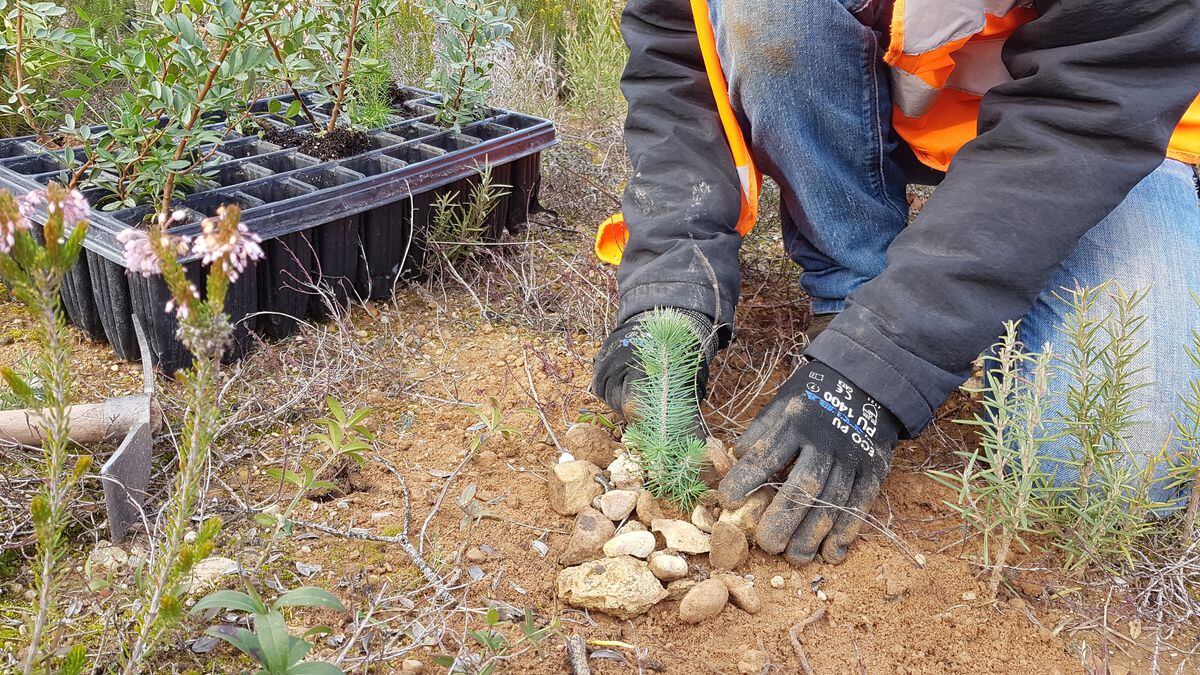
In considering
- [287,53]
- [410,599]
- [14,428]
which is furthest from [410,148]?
[410,599]

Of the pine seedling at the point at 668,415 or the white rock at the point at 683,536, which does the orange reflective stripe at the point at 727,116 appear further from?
the white rock at the point at 683,536

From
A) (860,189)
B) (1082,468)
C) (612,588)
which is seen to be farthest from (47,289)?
(860,189)

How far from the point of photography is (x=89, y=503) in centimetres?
175

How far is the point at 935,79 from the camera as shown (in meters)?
2.09

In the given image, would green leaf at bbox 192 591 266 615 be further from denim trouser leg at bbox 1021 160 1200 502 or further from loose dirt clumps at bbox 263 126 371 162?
loose dirt clumps at bbox 263 126 371 162

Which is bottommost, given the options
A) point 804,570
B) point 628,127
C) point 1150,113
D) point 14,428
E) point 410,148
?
point 804,570

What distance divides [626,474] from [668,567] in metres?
0.27

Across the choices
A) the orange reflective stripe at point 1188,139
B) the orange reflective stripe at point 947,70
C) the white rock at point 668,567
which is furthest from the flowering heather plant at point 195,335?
the orange reflective stripe at point 1188,139

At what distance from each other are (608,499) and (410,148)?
1.55m

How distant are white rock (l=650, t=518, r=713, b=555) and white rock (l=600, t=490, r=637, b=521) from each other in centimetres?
A: 6

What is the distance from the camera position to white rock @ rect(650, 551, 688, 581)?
5.54ft

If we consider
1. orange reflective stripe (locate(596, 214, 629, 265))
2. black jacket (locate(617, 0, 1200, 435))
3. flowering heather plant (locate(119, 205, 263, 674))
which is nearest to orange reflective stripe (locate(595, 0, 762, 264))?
orange reflective stripe (locate(596, 214, 629, 265))

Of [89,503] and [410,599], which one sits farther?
[89,503]

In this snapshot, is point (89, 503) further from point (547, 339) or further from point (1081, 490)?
point (1081, 490)
